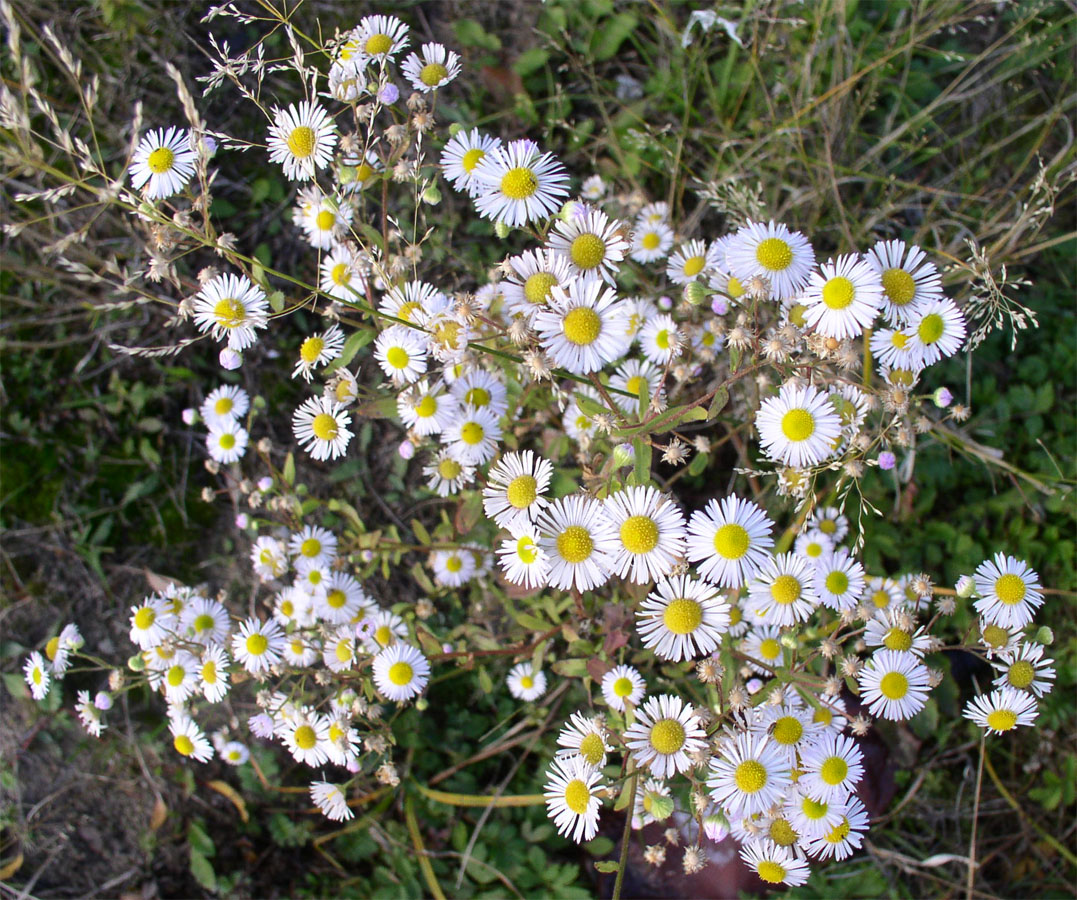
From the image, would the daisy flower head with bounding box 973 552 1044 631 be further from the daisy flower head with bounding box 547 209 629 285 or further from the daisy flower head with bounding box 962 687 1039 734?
the daisy flower head with bounding box 547 209 629 285

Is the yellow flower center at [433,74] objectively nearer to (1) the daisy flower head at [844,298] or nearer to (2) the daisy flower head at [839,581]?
(1) the daisy flower head at [844,298]

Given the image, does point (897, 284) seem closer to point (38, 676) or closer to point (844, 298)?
point (844, 298)

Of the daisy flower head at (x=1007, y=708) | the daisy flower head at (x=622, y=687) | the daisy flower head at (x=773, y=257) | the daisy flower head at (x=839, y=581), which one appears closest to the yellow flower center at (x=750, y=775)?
the daisy flower head at (x=622, y=687)

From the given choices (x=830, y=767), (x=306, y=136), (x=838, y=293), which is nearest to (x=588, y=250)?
(x=838, y=293)

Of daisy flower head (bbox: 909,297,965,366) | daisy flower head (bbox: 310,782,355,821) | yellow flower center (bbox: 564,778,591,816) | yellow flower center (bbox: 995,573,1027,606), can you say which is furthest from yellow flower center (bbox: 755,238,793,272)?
daisy flower head (bbox: 310,782,355,821)

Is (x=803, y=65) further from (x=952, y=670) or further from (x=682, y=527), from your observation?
(x=952, y=670)

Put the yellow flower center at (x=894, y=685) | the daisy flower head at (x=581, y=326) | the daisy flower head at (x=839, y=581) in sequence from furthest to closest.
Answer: the daisy flower head at (x=839, y=581) < the yellow flower center at (x=894, y=685) < the daisy flower head at (x=581, y=326)
